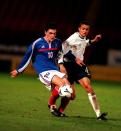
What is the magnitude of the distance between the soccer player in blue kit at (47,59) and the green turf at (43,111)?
0.64 meters

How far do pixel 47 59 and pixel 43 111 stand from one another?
1341 millimetres

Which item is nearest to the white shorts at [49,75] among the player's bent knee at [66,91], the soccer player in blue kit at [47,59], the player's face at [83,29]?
the soccer player in blue kit at [47,59]

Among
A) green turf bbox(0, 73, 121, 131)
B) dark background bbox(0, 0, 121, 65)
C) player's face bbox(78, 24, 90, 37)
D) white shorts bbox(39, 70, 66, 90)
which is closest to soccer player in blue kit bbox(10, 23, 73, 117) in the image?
white shorts bbox(39, 70, 66, 90)

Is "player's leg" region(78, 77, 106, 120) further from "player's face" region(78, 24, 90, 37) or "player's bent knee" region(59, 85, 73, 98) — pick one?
"player's face" region(78, 24, 90, 37)

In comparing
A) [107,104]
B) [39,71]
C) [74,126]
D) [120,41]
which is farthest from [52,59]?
[120,41]

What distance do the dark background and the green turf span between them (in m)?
7.95

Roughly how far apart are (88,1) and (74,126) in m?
19.9

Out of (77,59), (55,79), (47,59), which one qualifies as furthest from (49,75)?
(77,59)

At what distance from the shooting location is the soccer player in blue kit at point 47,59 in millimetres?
10855

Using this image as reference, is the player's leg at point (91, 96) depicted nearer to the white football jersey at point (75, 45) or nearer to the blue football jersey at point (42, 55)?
the white football jersey at point (75, 45)

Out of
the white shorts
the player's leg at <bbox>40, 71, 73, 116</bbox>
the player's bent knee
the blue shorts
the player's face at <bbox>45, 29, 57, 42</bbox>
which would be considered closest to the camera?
the player's bent knee

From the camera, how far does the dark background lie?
26484 millimetres

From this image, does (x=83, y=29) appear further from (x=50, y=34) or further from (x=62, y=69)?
(x=62, y=69)

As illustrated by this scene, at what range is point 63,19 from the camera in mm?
29344
